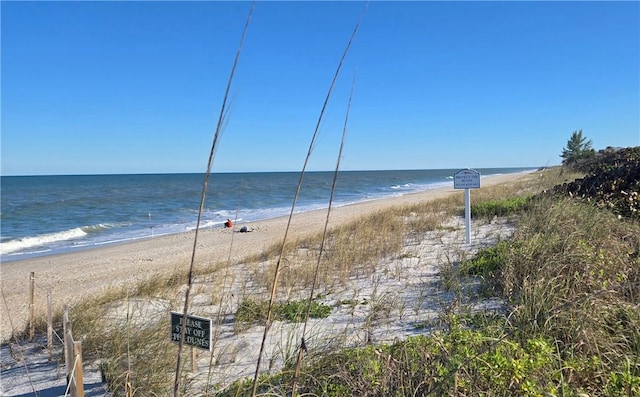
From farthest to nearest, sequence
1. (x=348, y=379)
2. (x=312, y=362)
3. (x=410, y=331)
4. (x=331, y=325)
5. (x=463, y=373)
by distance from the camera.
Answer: (x=331, y=325) → (x=410, y=331) → (x=312, y=362) → (x=348, y=379) → (x=463, y=373)

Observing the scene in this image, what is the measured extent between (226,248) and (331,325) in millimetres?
8673

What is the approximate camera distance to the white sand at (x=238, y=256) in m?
3.38

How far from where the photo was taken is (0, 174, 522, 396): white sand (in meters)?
3.38

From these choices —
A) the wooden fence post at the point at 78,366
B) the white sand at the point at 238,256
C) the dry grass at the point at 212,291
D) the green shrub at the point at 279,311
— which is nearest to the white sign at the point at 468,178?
the white sand at the point at 238,256

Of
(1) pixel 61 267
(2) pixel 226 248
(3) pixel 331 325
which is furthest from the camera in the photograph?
(2) pixel 226 248

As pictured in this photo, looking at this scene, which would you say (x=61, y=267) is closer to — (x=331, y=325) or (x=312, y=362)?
(x=331, y=325)

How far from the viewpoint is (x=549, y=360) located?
7.29 ft

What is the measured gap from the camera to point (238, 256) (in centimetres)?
987

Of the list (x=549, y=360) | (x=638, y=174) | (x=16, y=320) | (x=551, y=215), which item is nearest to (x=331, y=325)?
(x=549, y=360)

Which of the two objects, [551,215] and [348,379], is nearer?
[348,379]

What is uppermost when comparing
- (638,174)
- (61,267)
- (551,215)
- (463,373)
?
(638,174)

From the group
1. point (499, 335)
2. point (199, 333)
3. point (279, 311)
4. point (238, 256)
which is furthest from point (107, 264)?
point (499, 335)

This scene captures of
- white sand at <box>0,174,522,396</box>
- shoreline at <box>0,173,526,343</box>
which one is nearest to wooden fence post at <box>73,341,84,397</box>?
white sand at <box>0,174,522,396</box>

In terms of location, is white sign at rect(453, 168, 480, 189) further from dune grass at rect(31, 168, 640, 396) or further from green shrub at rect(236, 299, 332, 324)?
green shrub at rect(236, 299, 332, 324)
